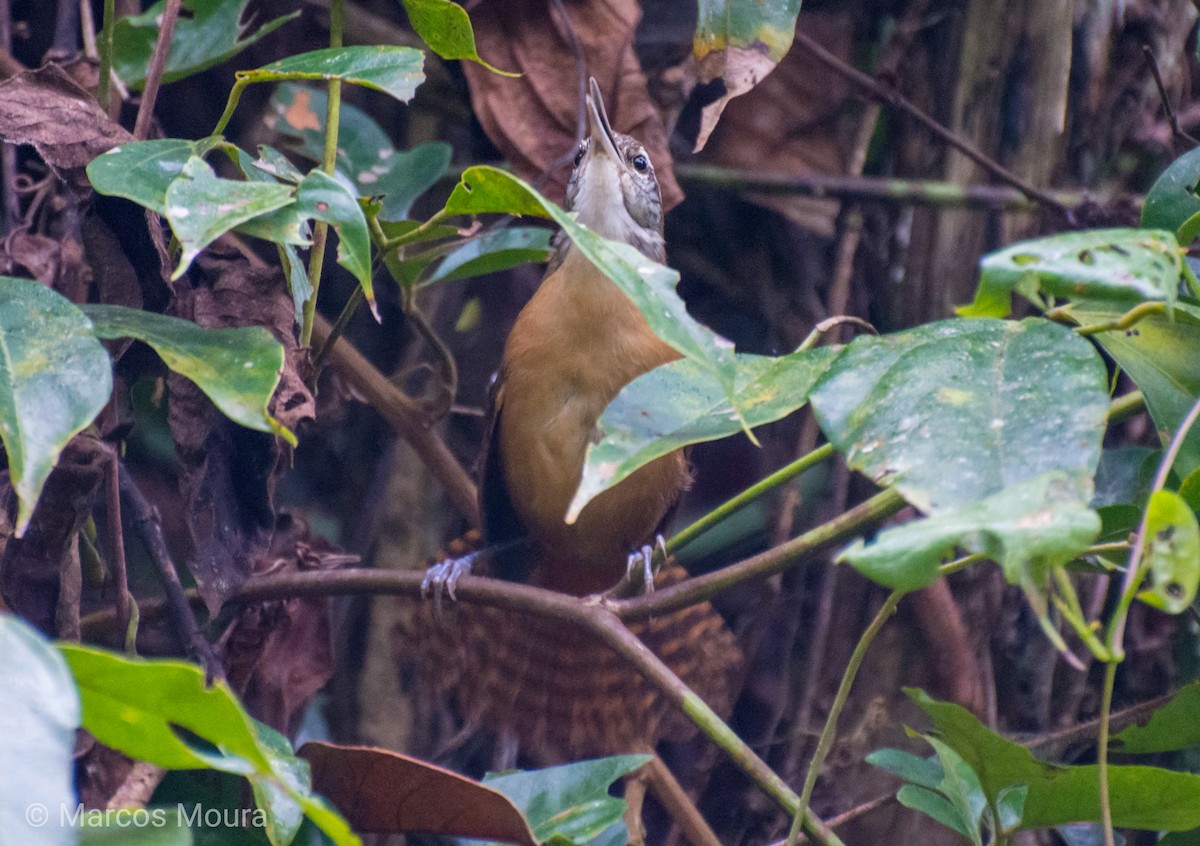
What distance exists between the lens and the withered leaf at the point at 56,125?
4.89 feet

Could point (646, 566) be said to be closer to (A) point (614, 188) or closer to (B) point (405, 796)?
(B) point (405, 796)

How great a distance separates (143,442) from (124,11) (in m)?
1.09

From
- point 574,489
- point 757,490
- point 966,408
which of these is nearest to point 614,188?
point 574,489

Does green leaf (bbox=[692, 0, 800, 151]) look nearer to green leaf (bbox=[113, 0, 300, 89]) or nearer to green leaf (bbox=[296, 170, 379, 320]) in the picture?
green leaf (bbox=[296, 170, 379, 320])

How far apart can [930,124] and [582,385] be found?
1.12m

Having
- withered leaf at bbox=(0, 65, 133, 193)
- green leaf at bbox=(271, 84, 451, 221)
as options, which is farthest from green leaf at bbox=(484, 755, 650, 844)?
green leaf at bbox=(271, 84, 451, 221)

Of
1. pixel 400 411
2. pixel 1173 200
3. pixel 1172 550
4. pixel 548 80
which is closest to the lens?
pixel 1172 550

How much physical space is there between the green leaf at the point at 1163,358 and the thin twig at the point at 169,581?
1272 millimetres

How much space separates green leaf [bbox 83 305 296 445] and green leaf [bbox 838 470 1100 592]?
0.57 m

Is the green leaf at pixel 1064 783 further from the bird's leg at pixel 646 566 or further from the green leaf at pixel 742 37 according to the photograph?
the green leaf at pixel 742 37

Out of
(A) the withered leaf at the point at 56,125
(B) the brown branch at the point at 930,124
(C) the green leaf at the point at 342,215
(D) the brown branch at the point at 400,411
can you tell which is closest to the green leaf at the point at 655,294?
(C) the green leaf at the point at 342,215

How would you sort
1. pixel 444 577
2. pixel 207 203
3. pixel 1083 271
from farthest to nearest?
pixel 444 577 < pixel 207 203 < pixel 1083 271

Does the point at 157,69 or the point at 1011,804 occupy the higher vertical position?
→ the point at 157,69

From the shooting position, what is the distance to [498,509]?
286 centimetres
